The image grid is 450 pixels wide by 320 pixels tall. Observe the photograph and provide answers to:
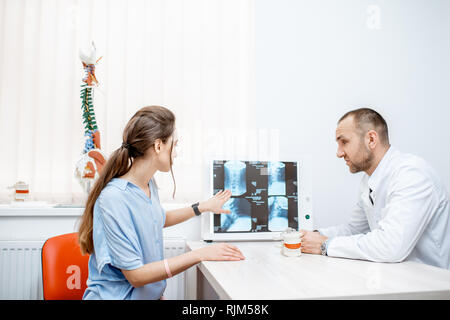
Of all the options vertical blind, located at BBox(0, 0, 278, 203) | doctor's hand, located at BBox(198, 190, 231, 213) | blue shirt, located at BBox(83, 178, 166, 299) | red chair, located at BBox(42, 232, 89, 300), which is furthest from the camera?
vertical blind, located at BBox(0, 0, 278, 203)

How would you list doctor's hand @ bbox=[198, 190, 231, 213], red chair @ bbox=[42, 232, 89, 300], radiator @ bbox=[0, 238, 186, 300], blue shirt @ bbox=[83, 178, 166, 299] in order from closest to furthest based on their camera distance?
blue shirt @ bbox=[83, 178, 166, 299] < red chair @ bbox=[42, 232, 89, 300] < doctor's hand @ bbox=[198, 190, 231, 213] < radiator @ bbox=[0, 238, 186, 300]

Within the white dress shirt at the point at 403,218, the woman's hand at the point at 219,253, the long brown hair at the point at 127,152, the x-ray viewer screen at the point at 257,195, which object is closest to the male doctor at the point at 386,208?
the white dress shirt at the point at 403,218

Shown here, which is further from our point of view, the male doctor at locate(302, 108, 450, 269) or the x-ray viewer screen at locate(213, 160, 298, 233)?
the x-ray viewer screen at locate(213, 160, 298, 233)

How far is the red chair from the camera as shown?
1245 millimetres

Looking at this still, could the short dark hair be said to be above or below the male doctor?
above

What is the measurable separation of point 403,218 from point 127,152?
1.05m

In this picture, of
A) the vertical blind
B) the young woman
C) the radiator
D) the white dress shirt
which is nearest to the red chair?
the young woman

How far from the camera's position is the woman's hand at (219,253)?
1.12 meters

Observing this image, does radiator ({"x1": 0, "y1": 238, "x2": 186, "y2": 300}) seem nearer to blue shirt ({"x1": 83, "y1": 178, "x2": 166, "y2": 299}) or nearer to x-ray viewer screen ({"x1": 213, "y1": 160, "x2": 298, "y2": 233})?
blue shirt ({"x1": 83, "y1": 178, "x2": 166, "y2": 299})

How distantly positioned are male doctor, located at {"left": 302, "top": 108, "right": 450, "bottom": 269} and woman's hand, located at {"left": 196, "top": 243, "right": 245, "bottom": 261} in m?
0.34

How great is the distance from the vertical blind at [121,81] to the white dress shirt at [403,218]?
794 millimetres

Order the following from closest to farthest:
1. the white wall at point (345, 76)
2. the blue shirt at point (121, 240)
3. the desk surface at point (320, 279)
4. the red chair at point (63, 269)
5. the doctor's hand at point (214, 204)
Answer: the desk surface at point (320, 279), the blue shirt at point (121, 240), the red chair at point (63, 269), the doctor's hand at point (214, 204), the white wall at point (345, 76)

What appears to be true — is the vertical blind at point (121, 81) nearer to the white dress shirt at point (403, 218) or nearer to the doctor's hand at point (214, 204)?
the doctor's hand at point (214, 204)

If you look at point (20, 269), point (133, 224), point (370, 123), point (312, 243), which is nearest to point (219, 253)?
point (133, 224)
